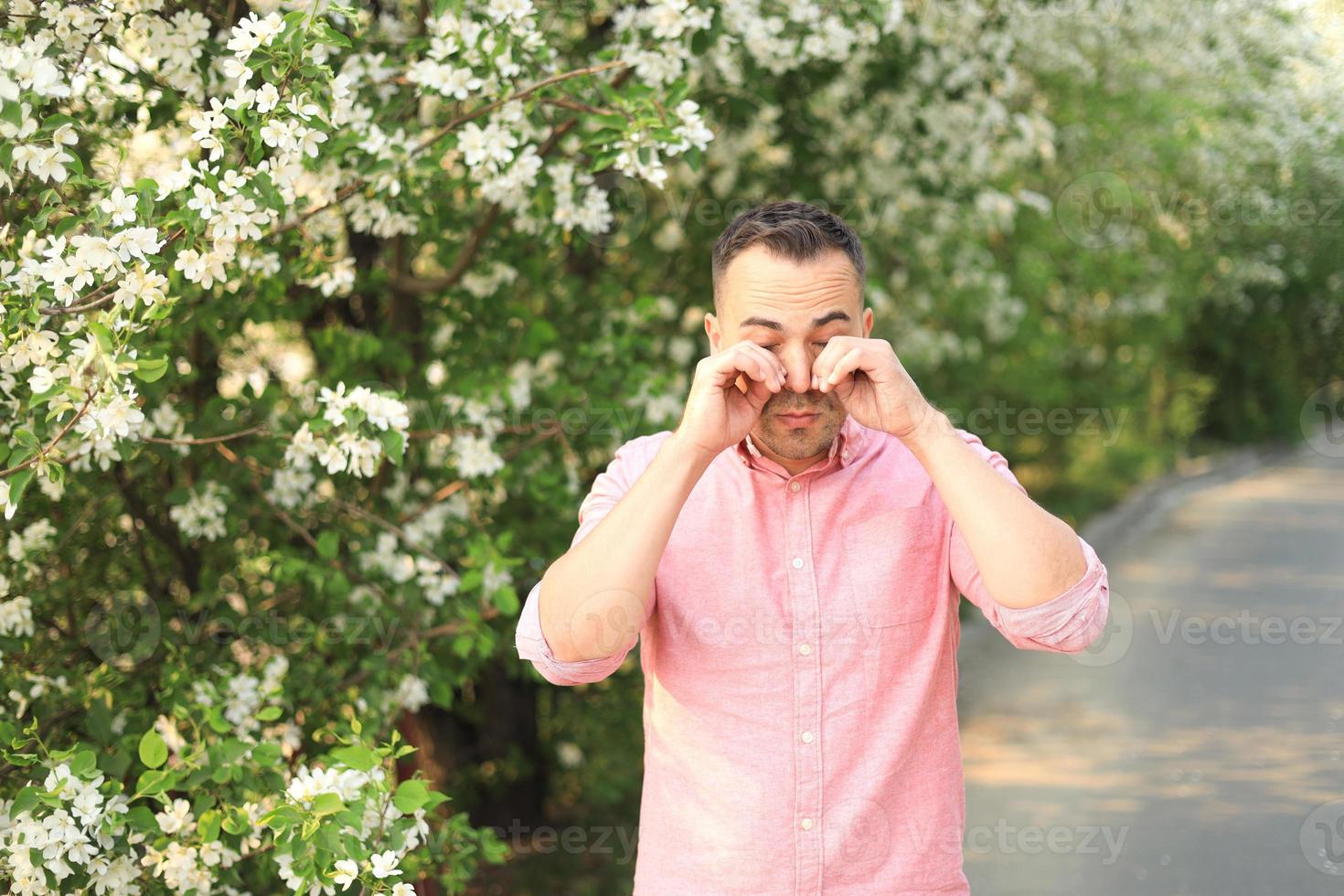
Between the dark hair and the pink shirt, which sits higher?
the dark hair

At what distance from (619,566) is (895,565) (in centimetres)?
47

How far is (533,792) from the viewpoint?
21.4 feet

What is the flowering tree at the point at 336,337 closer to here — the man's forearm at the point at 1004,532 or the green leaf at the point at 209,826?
the green leaf at the point at 209,826

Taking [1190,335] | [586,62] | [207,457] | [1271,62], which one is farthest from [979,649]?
[1190,335]

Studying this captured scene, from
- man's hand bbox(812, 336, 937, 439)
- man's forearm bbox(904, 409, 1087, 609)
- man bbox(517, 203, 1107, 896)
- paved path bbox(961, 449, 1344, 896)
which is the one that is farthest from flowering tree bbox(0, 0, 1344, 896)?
paved path bbox(961, 449, 1344, 896)

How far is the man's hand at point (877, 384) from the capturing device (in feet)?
6.95

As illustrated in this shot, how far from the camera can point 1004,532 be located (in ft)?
6.75

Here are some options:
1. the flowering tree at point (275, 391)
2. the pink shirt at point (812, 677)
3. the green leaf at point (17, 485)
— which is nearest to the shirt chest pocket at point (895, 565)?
the pink shirt at point (812, 677)

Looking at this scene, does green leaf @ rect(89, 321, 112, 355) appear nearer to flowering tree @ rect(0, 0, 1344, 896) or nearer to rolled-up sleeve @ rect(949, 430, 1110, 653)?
flowering tree @ rect(0, 0, 1344, 896)

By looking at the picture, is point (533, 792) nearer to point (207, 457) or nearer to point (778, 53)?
point (207, 457)

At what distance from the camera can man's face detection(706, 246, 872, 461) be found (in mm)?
2230

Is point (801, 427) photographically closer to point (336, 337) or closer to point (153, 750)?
point (153, 750)

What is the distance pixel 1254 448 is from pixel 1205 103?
29.3 ft

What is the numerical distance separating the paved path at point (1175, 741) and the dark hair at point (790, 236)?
4103 mm
